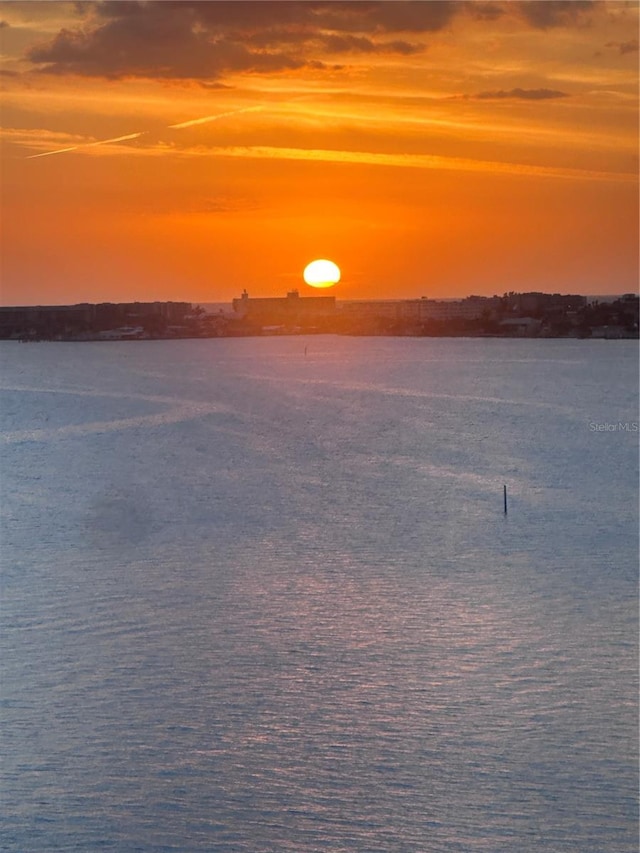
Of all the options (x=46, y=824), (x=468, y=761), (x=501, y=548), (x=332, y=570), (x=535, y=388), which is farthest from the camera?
(x=535, y=388)

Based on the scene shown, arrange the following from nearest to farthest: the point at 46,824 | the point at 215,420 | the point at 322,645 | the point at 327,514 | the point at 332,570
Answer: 1. the point at 46,824
2. the point at 322,645
3. the point at 332,570
4. the point at 327,514
5. the point at 215,420

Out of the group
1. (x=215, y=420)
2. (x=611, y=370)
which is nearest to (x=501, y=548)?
(x=215, y=420)

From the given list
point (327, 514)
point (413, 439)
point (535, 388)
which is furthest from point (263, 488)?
point (535, 388)

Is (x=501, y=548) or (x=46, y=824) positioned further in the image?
(x=501, y=548)

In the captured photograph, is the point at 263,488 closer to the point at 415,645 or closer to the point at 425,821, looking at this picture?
the point at 415,645

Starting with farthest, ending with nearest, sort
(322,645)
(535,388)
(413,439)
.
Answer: (535,388) → (413,439) → (322,645)

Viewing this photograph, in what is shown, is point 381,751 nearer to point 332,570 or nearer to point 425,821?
point 425,821
